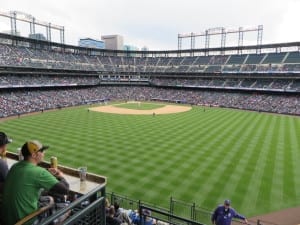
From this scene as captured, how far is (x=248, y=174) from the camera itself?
1909cm

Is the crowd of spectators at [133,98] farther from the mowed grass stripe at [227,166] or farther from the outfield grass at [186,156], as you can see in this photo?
the mowed grass stripe at [227,166]

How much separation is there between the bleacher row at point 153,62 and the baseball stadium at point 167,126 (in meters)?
0.42

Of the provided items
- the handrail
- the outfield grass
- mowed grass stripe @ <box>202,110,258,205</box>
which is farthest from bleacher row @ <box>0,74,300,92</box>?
Result: the handrail

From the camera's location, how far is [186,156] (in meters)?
23.0

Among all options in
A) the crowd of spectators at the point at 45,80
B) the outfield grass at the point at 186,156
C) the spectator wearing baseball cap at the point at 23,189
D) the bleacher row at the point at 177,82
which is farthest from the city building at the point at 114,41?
the spectator wearing baseball cap at the point at 23,189

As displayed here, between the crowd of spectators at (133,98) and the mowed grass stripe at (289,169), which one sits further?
the crowd of spectators at (133,98)

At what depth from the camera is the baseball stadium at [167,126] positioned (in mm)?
15156

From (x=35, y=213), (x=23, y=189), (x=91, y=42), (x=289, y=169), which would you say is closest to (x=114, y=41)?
(x=91, y=42)

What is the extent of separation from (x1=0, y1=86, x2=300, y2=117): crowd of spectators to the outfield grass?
508 inches

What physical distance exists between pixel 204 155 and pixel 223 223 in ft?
47.4

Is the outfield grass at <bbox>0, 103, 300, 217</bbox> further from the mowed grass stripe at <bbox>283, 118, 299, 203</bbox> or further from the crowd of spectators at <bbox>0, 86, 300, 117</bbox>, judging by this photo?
the crowd of spectators at <bbox>0, 86, 300, 117</bbox>

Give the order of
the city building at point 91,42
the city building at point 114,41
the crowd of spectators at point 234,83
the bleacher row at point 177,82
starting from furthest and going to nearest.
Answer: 1. the city building at point 114,41
2. the city building at point 91,42
3. the crowd of spectators at point 234,83
4. the bleacher row at point 177,82

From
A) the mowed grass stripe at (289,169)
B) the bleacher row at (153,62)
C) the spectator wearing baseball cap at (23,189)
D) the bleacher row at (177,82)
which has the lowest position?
the mowed grass stripe at (289,169)

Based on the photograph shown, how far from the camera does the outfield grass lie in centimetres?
1622
